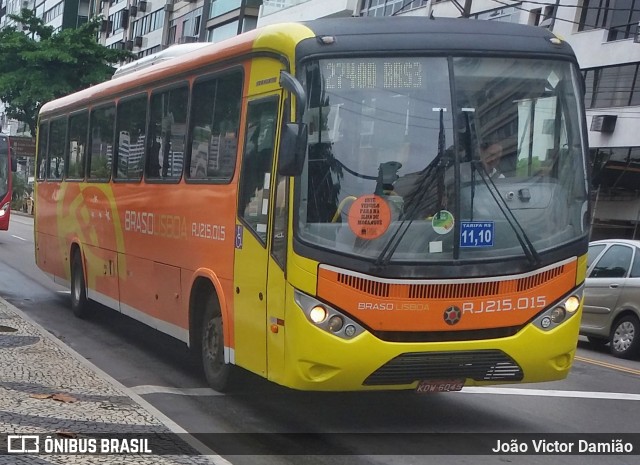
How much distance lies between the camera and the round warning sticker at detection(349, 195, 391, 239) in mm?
7582

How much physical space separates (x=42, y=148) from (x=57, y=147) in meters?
1.29

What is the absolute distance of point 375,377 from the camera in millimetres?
7543

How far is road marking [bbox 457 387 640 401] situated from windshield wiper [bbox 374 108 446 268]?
3.01 m

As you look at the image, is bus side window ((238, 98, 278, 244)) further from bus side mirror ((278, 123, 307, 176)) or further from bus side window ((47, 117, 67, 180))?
bus side window ((47, 117, 67, 180))

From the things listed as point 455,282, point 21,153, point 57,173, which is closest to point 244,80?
point 455,282

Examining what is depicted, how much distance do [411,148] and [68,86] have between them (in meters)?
42.0

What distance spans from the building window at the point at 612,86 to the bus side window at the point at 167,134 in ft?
65.4

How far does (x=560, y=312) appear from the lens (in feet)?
26.3

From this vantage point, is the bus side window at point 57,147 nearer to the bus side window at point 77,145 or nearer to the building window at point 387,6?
the bus side window at point 77,145

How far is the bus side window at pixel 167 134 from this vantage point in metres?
10.7

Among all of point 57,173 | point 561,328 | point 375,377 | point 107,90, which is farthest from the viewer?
point 57,173

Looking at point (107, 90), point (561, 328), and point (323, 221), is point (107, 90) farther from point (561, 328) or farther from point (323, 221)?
point (561, 328)

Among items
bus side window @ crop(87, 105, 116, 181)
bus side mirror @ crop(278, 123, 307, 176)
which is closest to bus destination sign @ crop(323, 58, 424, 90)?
bus side mirror @ crop(278, 123, 307, 176)

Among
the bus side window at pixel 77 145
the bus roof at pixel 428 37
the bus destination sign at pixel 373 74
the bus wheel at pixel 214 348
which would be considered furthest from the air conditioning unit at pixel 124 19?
the bus destination sign at pixel 373 74
